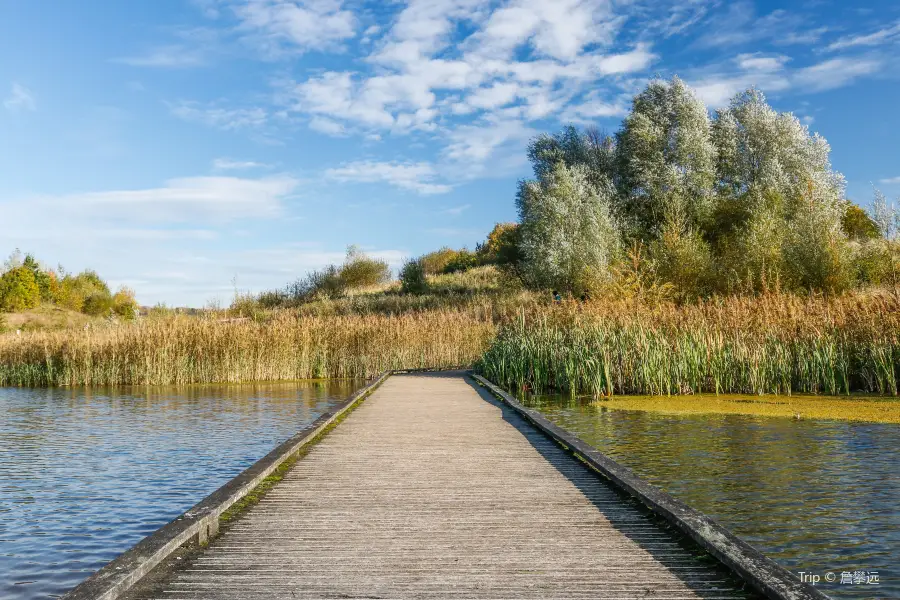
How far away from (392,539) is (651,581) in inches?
49.9

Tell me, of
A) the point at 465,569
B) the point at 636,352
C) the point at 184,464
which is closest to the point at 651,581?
the point at 465,569

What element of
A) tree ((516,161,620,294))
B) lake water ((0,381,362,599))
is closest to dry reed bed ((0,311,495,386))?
lake water ((0,381,362,599))

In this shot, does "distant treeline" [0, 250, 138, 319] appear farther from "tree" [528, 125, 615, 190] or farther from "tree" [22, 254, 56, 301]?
"tree" [528, 125, 615, 190]

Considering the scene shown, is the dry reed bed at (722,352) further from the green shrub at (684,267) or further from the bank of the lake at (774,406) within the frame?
the green shrub at (684,267)

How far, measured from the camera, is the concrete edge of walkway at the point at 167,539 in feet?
9.09

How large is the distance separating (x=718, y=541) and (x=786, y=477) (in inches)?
114

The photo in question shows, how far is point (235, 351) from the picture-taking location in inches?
635

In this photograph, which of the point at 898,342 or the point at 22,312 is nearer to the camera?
the point at 898,342

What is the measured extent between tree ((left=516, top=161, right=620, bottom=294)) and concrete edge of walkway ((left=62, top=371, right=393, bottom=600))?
21.4 meters

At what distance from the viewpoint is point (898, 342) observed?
429 inches

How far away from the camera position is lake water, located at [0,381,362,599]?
14.2ft

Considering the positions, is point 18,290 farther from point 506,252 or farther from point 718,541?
point 718,541

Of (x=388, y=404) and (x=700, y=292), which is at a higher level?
(x=700, y=292)

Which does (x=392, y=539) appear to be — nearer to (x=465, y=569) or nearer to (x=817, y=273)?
(x=465, y=569)
